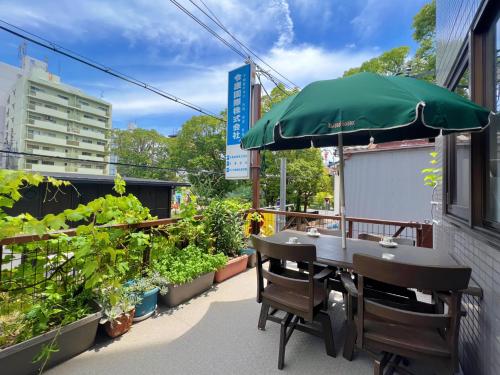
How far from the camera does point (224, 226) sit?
3561mm

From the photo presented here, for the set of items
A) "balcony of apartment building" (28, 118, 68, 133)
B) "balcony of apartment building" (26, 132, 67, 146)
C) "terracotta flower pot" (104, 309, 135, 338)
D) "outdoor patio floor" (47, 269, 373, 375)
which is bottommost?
"outdoor patio floor" (47, 269, 373, 375)

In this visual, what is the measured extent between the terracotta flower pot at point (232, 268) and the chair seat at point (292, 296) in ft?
4.62

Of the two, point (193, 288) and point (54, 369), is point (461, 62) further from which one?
point (54, 369)

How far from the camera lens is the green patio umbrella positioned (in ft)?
4.53

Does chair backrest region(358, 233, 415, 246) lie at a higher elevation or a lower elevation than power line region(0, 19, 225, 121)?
lower

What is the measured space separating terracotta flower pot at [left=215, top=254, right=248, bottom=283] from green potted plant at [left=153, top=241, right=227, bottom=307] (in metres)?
0.16

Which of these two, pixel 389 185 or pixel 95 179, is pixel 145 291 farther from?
pixel 95 179

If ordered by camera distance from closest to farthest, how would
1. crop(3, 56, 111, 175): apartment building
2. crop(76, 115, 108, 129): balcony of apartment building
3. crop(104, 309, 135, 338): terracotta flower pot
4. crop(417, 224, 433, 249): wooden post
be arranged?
crop(104, 309, 135, 338): terracotta flower pot, crop(417, 224, 433, 249): wooden post, crop(3, 56, 111, 175): apartment building, crop(76, 115, 108, 129): balcony of apartment building

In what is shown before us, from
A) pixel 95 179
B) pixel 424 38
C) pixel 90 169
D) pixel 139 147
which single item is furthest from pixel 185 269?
pixel 90 169

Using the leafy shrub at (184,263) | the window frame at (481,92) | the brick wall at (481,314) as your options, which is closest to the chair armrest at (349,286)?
the brick wall at (481,314)

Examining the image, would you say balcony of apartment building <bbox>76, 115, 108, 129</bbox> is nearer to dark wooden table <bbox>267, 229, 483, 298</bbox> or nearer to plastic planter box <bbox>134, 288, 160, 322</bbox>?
plastic planter box <bbox>134, 288, 160, 322</bbox>

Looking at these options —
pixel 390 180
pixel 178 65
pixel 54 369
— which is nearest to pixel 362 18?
pixel 390 180

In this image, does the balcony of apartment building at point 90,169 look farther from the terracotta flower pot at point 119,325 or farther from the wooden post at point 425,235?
the wooden post at point 425,235

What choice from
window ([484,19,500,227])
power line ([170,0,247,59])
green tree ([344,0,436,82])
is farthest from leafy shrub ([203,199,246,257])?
green tree ([344,0,436,82])
